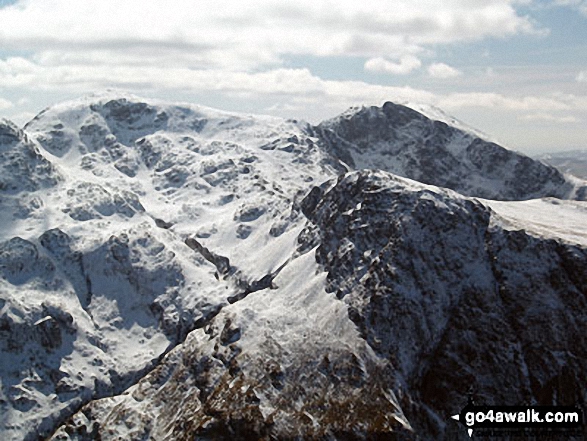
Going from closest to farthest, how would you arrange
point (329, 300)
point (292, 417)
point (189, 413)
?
1. point (292, 417)
2. point (189, 413)
3. point (329, 300)

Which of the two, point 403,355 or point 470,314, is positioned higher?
point 470,314

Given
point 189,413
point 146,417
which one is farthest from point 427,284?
point 146,417

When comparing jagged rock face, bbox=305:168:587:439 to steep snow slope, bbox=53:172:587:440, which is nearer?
steep snow slope, bbox=53:172:587:440

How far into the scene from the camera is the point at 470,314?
18650cm

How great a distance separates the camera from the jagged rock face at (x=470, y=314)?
17275 cm

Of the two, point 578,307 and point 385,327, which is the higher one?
point 578,307

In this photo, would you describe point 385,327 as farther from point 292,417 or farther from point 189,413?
point 189,413

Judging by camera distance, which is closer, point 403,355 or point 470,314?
point 403,355

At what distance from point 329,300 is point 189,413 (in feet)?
190

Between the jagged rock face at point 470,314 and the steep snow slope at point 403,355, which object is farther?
Answer: the jagged rock face at point 470,314

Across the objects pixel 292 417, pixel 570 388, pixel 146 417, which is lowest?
pixel 146 417

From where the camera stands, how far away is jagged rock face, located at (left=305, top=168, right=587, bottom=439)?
567 feet

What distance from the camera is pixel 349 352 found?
182 meters

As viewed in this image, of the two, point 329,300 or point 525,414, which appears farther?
point 329,300
